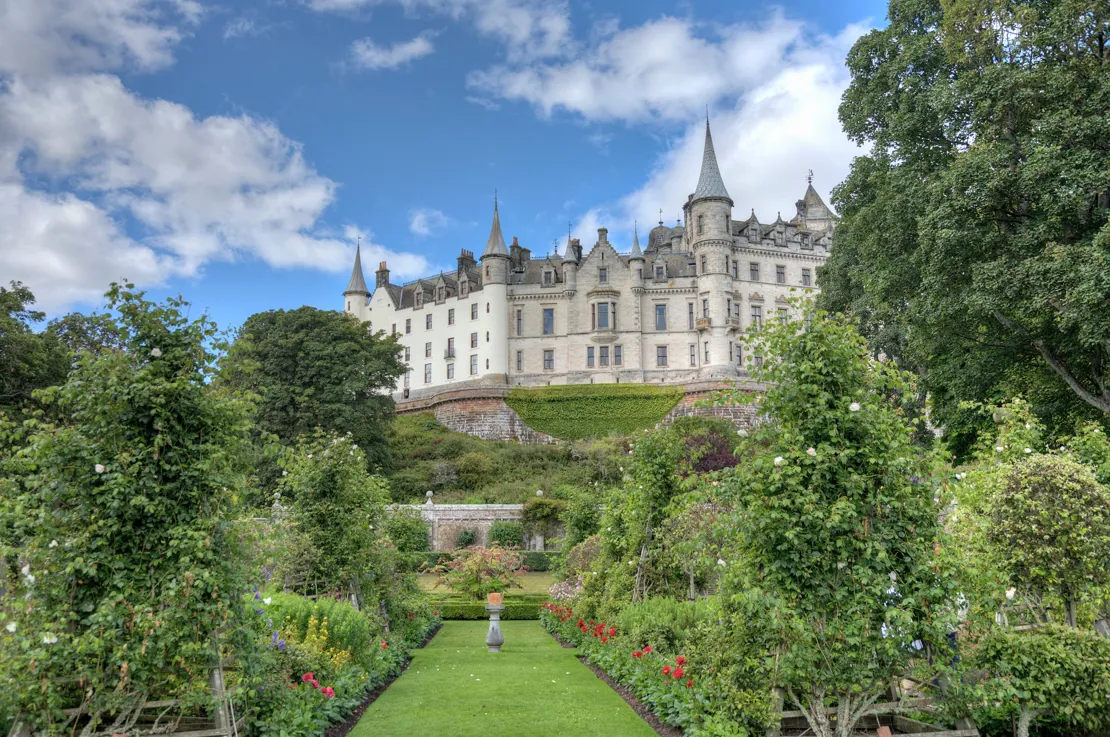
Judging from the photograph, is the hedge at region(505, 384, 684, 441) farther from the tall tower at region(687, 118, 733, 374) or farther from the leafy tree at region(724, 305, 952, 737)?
the leafy tree at region(724, 305, 952, 737)

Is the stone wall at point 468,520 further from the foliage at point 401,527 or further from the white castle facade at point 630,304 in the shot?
the white castle facade at point 630,304

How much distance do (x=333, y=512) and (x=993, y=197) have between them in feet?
47.0

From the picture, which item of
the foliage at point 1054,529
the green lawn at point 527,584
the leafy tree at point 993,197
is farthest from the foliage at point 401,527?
the leafy tree at point 993,197

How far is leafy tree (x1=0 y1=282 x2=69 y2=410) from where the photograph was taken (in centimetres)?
2420

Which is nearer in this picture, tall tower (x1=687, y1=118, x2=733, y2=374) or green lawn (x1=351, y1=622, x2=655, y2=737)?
green lawn (x1=351, y1=622, x2=655, y2=737)

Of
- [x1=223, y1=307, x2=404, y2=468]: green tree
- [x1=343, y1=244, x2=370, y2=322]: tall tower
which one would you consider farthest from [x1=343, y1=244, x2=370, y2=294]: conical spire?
[x1=223, y1=307, x2=404, y2=468]: green tree

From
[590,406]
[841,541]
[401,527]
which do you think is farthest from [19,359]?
[590,406]

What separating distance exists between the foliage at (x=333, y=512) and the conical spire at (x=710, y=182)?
48.0 m

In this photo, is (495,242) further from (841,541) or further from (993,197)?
(841,541)

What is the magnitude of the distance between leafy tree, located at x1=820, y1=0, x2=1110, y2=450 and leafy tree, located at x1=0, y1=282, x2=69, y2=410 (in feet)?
77.4

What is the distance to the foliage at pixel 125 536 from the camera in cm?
608

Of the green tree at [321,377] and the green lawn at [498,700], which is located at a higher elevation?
the green tree at [321,377]

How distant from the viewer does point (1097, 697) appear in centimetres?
728

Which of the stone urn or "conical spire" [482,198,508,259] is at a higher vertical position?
"conical spire" [482,198,508,259]
